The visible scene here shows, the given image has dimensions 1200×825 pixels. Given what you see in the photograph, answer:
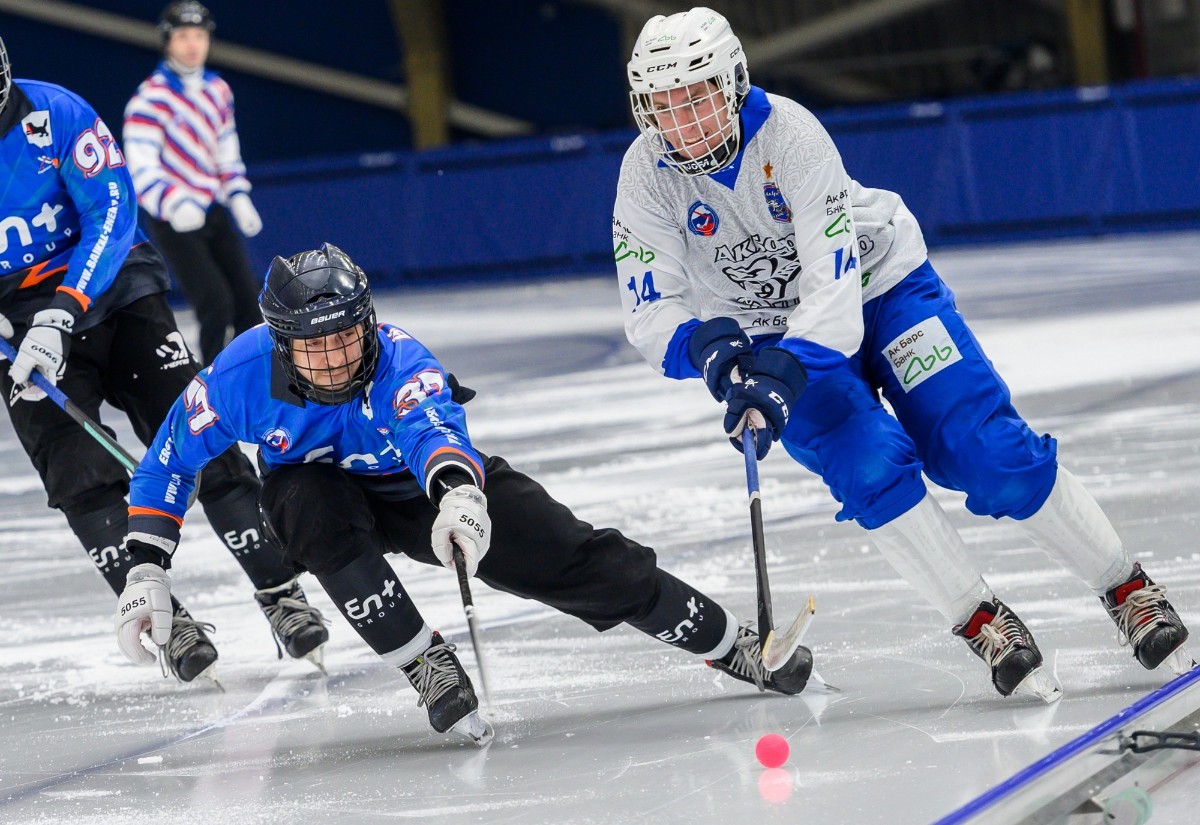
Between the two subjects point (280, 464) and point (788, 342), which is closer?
point (788, 342)

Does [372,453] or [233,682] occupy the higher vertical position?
[372,453]

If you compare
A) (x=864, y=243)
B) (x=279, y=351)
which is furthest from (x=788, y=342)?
(x=279, y=351)

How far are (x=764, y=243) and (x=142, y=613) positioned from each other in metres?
1.38

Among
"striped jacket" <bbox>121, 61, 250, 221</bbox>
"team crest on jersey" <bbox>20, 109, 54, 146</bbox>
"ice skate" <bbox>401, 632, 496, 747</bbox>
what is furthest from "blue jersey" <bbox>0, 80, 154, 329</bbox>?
"striped jacket" <bbox>121, 61, 250, 221</bbox>

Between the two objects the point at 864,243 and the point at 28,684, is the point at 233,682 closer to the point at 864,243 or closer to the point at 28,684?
the point at 28,684

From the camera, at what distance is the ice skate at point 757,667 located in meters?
3.02

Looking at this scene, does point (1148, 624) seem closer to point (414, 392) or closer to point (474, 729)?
point (474, 729)

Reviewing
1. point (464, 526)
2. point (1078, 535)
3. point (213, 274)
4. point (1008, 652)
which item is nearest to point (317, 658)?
point (464, 526)

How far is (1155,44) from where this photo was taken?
1587 cm

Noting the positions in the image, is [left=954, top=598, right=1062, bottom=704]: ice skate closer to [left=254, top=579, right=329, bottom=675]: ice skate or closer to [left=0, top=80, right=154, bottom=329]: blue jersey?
[left=254, top=579, right=329, bottom=675]: ice skate

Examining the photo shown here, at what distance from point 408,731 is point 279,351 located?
80 cm

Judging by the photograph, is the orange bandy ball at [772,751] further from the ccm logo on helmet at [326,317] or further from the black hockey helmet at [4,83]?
the black hockey helmet at [4,83]

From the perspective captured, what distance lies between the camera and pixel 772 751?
105 inches

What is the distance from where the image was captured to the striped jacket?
6965 millimetres
